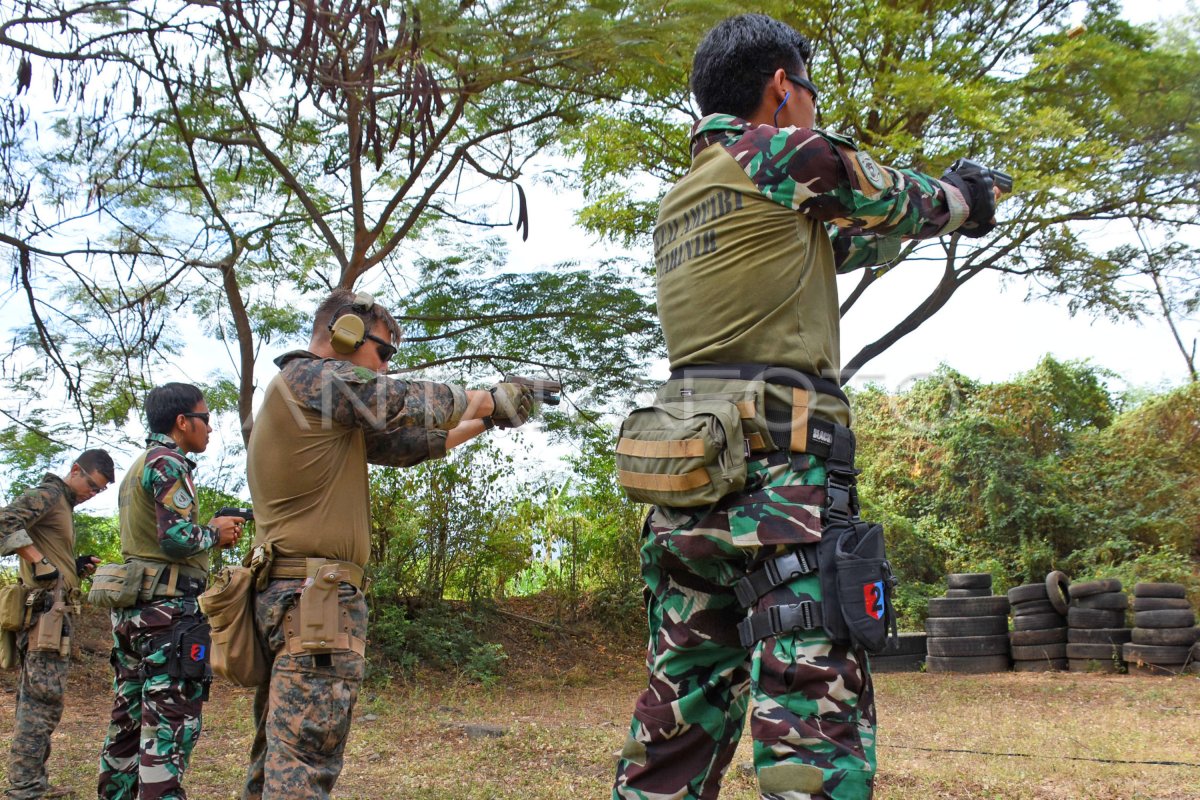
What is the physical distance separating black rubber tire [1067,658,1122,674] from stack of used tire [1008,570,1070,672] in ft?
0.56

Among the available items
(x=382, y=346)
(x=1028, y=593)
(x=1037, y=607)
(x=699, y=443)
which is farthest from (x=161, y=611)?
(x=1037, y=607)

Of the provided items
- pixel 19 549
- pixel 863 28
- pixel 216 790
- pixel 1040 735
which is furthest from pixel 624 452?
pixel 863 28

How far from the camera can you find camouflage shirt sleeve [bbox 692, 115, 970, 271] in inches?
86.4

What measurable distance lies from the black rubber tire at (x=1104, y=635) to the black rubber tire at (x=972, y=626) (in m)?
0.76

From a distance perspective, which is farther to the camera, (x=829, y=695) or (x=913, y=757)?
(x=913, y=757)

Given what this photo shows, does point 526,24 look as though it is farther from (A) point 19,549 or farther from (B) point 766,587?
(B) point 766,587

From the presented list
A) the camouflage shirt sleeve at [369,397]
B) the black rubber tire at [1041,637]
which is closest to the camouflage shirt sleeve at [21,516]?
the camouflage shirt sleeve at [369,397]

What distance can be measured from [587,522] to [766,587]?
10.1 meters

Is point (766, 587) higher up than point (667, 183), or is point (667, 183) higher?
point (667, 183)

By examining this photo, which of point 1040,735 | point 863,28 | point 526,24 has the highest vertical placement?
point 863,28

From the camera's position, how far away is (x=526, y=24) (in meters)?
5.66

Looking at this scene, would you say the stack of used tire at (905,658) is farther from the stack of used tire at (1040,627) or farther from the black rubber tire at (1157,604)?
the black rubber tire at (1157,604)

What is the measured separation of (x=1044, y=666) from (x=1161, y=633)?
1.17 m

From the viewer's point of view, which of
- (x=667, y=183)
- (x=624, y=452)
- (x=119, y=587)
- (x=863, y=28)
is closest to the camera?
(x=624, y=452)
